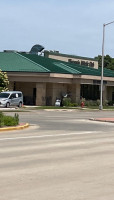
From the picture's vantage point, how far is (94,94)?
6172 cm

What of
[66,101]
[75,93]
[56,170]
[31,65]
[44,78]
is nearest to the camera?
[56,170]

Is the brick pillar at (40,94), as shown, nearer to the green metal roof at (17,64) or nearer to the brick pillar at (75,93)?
the green metal roof at (17,64)

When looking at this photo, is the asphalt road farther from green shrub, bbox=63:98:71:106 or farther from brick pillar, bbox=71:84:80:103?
brick pillar, bbox=71:84:80:103

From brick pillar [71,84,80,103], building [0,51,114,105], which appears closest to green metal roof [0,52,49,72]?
building [0,51,114,105]

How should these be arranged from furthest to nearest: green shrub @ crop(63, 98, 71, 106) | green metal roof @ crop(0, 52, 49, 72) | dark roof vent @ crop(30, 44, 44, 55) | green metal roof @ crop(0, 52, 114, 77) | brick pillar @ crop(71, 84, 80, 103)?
1. dark roof vent @ crop(30, 44, 44, 55)
2. brick pillar @ crop(71, 84, 80, 103)
3. green shrub @ crop(63, 98, 71, 106)
4. green metal roof @ crop(0, 52, 114, 77)
5. green metal roof @ crop(0, 52, 49, 72)

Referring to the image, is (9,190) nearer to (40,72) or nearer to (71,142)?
(71,142)

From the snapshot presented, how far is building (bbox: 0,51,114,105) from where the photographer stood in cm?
5072

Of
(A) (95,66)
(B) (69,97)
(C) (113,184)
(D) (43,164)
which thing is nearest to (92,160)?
(D) (43,164)

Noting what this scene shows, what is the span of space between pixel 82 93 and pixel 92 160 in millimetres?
47113

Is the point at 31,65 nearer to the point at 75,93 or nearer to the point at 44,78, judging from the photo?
the point at 44,78

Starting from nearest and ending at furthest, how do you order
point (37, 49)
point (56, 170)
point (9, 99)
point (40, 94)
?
point (56, 170)
point (9, 99)
point (40, 94)
point (37, 49)

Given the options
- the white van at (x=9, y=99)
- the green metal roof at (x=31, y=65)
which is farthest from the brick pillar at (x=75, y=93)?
the white van at (x=9, y=99)

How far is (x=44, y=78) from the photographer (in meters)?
50.7

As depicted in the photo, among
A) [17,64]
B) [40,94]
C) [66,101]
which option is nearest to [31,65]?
[17,64]
